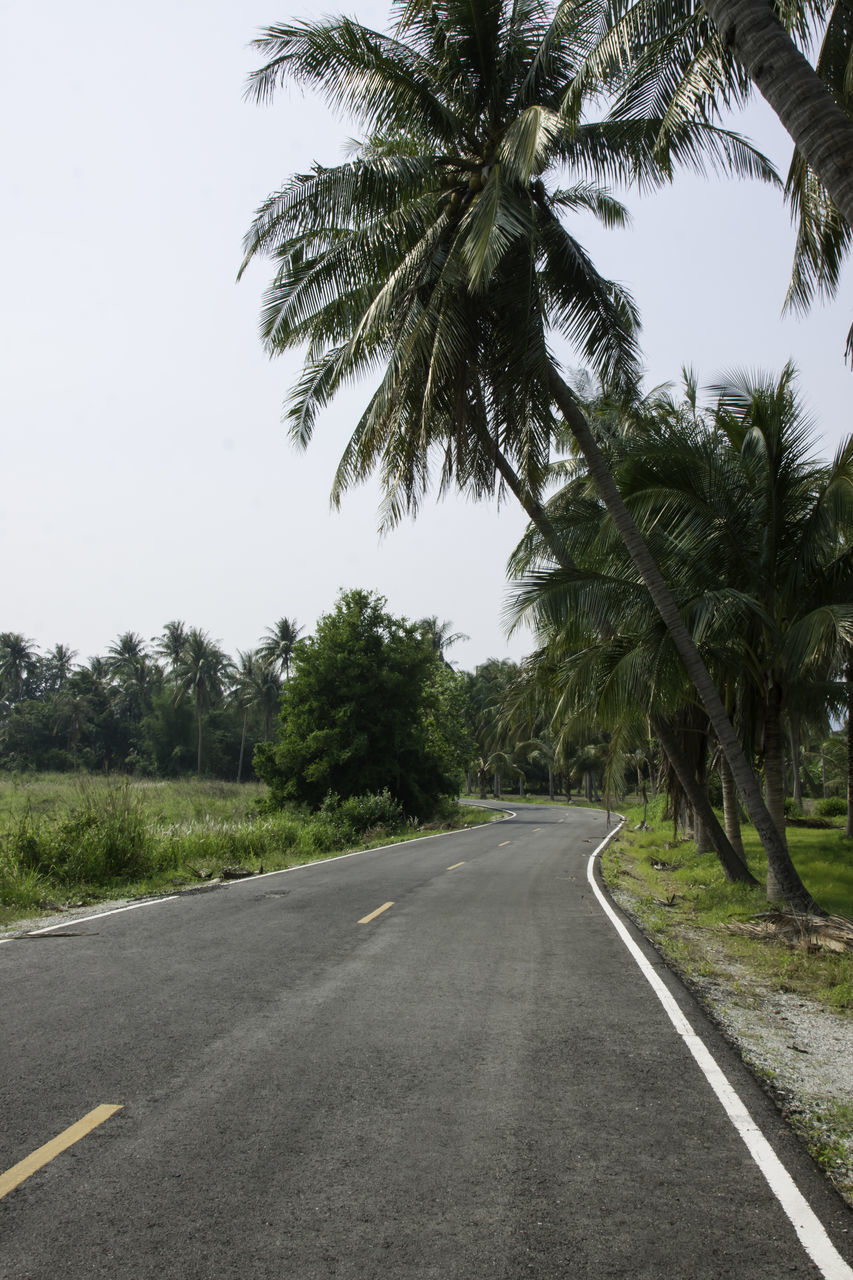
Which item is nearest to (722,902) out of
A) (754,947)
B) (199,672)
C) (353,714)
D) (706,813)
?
(706,813)

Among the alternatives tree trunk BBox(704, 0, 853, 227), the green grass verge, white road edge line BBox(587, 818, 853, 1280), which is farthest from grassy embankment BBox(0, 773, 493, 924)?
tree trunk BBox(704, 0, 853, 227)

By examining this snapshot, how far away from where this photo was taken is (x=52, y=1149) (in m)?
3.95

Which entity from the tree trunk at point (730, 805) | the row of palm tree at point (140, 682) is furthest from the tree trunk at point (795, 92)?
the row of palm tree at point (140, 682)

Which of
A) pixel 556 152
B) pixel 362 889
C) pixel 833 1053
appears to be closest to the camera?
pixel 833 1053

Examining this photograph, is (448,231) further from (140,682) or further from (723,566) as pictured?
(140,682)

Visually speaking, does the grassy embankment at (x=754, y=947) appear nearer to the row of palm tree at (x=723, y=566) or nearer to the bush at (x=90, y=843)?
the row of palm tree at (x=723, y=566)

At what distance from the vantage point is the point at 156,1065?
511cm

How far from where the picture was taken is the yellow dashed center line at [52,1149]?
12.0ft

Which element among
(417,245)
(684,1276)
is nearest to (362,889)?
(417,245)

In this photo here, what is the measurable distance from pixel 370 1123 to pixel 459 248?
454 inches

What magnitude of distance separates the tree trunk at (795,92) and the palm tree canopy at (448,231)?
193 inches

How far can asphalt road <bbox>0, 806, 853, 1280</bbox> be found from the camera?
10.5 ft

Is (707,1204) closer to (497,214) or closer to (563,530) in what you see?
(497,214)

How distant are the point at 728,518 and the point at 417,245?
20.9 feet
